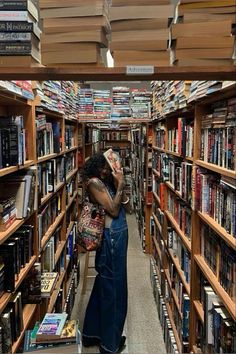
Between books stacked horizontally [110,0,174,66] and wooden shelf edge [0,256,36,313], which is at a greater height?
books stacked horizontally [110,0,174,66]

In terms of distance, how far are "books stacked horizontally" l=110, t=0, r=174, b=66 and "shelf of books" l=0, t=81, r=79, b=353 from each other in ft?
1.94

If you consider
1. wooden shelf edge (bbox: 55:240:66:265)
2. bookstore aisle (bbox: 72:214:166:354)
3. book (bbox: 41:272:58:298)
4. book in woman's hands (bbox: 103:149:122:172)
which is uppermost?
book in woman's hands (bbox: 103:149:122:172)

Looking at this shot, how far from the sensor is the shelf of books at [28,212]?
177cm

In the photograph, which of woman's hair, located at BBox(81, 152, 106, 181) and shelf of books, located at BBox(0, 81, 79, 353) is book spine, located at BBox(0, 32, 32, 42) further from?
woman's hair, located at BBox(81, 152, 106, 181)

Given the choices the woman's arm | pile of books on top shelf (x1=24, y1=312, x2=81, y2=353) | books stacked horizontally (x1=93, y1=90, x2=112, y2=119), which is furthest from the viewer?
books stacked horizontally (x1=93, y1=90, x2=112, y2=119)

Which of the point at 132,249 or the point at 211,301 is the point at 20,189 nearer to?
the point at 211,301

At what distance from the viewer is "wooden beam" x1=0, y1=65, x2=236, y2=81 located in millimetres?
1248

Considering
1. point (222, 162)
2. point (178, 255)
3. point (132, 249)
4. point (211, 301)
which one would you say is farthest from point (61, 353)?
point (132, 249)

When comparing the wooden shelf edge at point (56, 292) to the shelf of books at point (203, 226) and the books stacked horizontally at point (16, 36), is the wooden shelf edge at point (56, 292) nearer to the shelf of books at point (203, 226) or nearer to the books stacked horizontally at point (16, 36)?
the shelf of books at point (203, 226)

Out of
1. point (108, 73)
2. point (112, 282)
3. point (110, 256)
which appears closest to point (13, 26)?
point (108, 73)

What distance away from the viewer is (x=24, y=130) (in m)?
2.28

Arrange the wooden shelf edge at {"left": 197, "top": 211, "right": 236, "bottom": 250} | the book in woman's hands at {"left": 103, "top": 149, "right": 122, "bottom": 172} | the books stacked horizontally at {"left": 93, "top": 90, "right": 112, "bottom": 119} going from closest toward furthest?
the wooden shelf edge at {"left": 197, "top": 211, "right": 236, "bottom": 250} < the book in woman's hands at {"left": 103, "top": 149, "right": 122, "bottom": 172} < the books stacked horizontally at {"left": 93, "top": 90, "right": 112, "bottom": 119}

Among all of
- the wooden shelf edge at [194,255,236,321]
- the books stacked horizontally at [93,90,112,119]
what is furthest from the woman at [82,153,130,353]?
the books stacked horizontally at [93,90,112,119]

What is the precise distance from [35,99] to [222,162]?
51.5 inches
